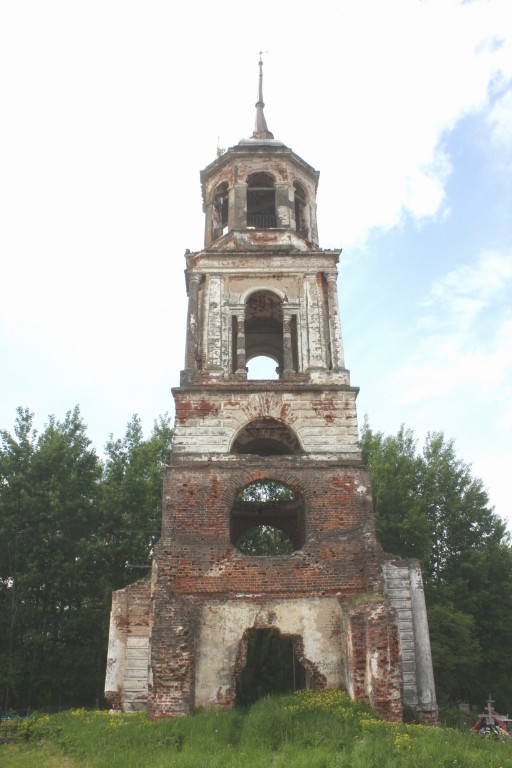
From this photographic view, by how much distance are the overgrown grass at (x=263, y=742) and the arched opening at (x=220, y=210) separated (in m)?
10.9

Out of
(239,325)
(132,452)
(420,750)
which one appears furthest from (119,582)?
(420,750)

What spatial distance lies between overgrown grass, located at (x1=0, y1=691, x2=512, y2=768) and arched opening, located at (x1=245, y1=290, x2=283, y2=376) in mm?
7980

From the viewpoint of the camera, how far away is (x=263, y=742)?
26.8ft

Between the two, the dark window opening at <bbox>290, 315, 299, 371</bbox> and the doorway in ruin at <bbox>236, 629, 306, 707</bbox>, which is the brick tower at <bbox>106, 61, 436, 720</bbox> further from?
the doorway in ruin at <bbox>236, 629, 306, 707</bbox>

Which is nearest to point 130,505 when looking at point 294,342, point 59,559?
point 59,559

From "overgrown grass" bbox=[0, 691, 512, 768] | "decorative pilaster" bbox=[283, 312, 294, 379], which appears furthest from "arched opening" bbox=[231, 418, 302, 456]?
"overgrown grass" bbox=[0, 691, 512, 768]

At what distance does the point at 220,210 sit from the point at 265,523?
8.05 metres

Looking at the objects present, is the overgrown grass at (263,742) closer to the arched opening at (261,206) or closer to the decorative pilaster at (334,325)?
the decorative pilaster at (334,325)

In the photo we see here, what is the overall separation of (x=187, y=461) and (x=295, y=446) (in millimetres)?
2998

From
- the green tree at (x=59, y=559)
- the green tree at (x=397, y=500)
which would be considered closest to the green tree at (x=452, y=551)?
the green tree at (x=397, y=500)

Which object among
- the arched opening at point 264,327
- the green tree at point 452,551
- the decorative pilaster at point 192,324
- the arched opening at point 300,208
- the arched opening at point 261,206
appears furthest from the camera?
the green tree at point 452,551

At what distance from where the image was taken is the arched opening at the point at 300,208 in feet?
51.9

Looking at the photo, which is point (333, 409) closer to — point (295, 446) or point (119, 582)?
point (295, 446)

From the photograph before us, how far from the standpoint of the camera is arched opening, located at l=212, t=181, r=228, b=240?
15898 mm
